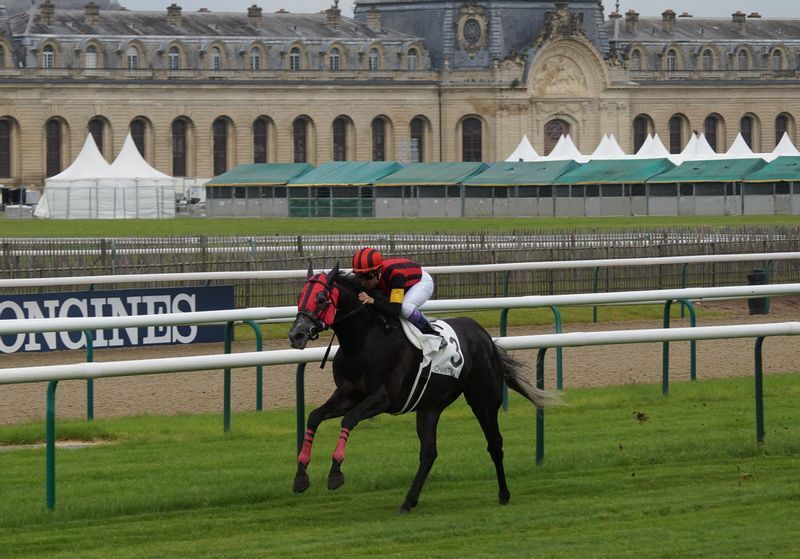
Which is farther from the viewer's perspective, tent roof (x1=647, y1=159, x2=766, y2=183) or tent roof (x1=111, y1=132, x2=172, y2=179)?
tent roof (x1=111, y1=132, x2=172, y2=179)

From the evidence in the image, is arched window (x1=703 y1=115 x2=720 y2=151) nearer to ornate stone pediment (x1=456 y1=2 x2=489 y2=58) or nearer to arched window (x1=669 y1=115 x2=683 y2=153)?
arched window (x1=669 y1=115 x2=683 y2=153)

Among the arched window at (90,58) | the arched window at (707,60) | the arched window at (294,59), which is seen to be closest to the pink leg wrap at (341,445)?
the arched window at (90,58)

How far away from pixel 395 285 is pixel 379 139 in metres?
86.0

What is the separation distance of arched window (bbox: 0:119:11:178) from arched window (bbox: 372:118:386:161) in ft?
62.6

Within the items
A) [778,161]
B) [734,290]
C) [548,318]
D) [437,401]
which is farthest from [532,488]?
[778,161]

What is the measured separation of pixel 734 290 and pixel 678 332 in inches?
111

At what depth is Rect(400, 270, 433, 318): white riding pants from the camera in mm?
10617

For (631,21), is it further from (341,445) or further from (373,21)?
(341,445)

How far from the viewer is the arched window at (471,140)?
96438mm

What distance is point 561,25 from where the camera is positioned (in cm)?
9638

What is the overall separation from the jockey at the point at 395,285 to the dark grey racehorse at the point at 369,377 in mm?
118

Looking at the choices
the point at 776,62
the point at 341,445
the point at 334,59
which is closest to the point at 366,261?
the point at 341,445

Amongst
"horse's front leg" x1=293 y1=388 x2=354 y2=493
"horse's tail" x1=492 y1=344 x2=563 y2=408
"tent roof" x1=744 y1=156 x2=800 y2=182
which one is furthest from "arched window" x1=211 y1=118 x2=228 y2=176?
"horse's front leg" x1=293 y1=388 x2=354 y2=493

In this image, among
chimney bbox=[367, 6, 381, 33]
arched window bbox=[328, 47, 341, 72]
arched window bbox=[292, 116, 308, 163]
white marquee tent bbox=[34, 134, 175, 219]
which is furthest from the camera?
chimney bbox=[367, 6, 381, 33]
